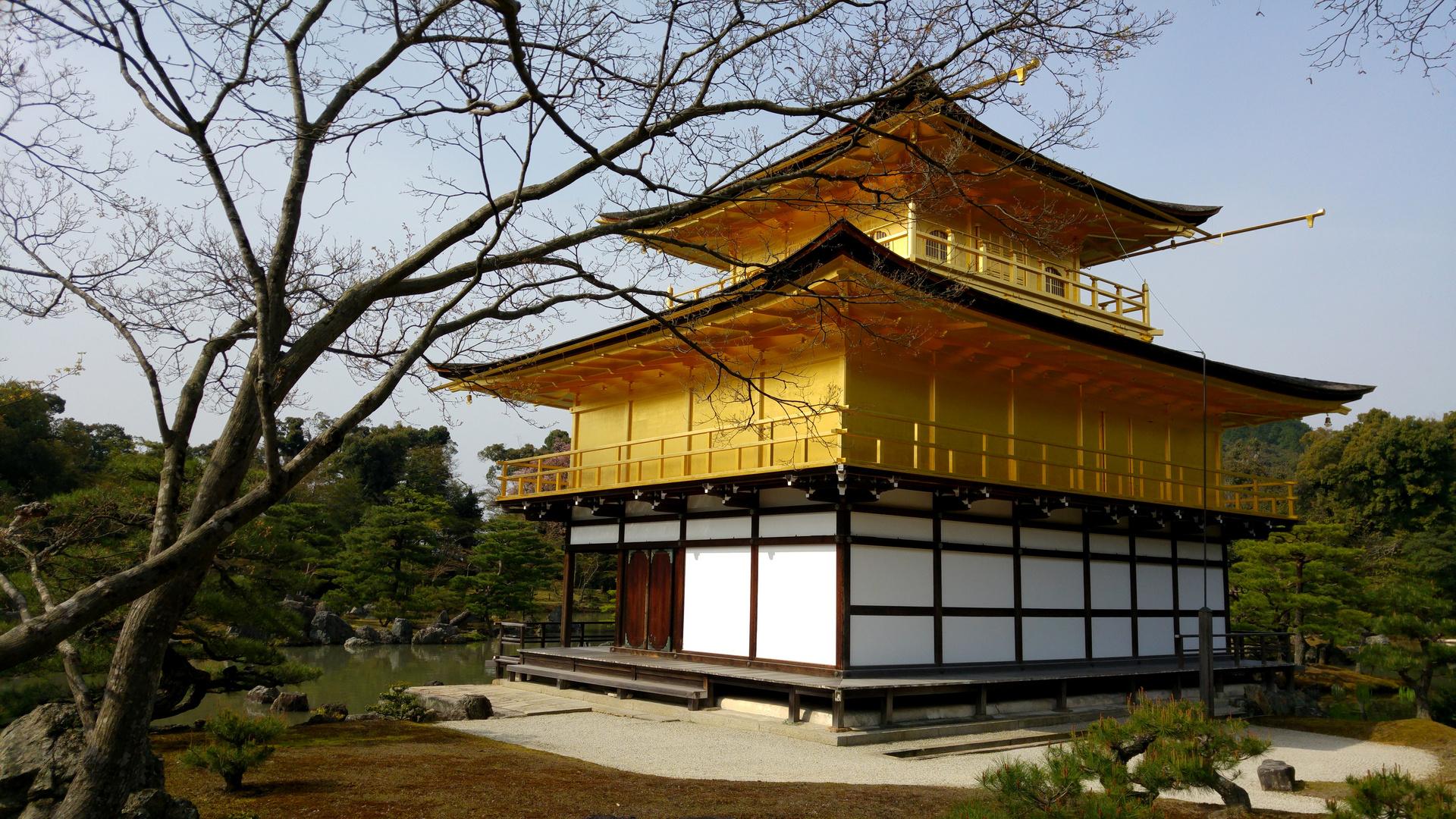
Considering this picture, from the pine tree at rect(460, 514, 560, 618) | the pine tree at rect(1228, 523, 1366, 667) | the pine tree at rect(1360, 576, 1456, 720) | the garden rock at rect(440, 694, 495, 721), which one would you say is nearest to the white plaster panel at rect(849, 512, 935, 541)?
the garden rock at rect(440, 694, 495, 721)

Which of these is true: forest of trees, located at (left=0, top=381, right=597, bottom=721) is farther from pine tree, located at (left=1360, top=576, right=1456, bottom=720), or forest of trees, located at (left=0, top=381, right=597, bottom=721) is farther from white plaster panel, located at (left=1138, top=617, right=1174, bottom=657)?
pine tree, located at (left=1360, top=576, right=1456, bottom=720)

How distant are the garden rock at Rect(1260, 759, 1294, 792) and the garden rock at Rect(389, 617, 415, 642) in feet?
95.7

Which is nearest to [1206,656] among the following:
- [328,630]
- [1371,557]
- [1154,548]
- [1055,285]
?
[1154,548]

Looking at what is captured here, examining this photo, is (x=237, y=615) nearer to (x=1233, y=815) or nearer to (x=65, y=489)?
(x=1233, y=815)

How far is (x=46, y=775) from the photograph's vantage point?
5848 mm

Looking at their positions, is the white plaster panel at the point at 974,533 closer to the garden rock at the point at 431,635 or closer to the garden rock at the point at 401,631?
the garden rock at the point at 431,635

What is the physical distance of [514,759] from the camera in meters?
9.16

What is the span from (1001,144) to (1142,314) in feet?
18.0

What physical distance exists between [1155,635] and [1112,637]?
1516mm

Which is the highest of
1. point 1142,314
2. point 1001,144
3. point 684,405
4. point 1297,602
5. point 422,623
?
point 1001,144

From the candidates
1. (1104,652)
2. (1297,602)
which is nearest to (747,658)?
(1104,652)

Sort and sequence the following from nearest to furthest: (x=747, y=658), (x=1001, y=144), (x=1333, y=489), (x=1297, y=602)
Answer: (x=747, y=658) < (x=1001, y=144) < (x=1297, y=602) < (x=1333, y=489)

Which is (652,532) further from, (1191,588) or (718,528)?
(1191,588)

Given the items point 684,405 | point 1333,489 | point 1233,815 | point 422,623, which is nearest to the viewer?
point 1233,815
